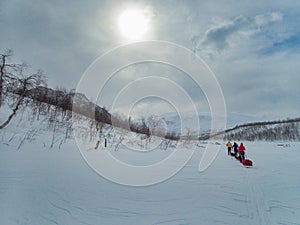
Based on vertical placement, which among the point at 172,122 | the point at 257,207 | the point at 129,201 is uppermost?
the point at 172,122

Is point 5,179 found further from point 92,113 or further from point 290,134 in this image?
point 290,134

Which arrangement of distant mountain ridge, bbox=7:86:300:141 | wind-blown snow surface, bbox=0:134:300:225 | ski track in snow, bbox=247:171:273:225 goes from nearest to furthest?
wind-blown snow surface, bbox=0:134:300:225 < ski track in snow, bbox=247:171:273:225 < distant mountain ridge, bbox=7:86:300:141

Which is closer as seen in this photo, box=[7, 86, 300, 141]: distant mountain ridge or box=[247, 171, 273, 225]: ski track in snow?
box=[247, 171, 273, 225]: ski track in snow

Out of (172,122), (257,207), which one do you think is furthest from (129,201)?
(172,122)

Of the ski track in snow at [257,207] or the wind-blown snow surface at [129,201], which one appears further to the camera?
the ski track in snow at [257,207]

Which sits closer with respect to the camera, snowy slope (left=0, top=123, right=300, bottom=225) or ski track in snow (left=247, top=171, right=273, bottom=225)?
snowy slope (left=0, top=123, right=300, bottom=225)

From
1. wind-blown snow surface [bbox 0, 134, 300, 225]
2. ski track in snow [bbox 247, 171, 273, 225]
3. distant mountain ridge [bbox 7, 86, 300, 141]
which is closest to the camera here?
wind-blown snow surface [bbox 0, 134, 300, 225]

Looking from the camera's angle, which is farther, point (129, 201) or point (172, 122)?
point (172, 122)

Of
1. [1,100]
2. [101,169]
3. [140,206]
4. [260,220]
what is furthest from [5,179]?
[1,100]

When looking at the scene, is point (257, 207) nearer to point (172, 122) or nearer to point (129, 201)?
point (129, 201)

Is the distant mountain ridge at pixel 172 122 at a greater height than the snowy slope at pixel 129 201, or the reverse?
the distant mountain ridge at pixel 172 122

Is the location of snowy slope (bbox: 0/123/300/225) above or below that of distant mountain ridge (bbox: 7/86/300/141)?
below

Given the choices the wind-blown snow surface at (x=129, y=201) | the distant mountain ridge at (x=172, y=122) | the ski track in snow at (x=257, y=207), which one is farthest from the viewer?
the distant mountain ridge at (x=172, y=122)

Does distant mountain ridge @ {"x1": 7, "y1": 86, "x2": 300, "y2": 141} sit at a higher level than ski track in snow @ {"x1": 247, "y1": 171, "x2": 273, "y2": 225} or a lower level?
higher
